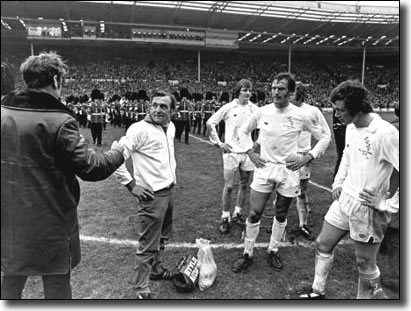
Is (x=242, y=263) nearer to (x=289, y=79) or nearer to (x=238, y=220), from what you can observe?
(x=238, y=220)

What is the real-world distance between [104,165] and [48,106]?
464 mm

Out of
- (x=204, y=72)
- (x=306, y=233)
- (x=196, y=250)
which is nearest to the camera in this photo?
(x=196, y=250)

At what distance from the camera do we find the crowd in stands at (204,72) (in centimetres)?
1002

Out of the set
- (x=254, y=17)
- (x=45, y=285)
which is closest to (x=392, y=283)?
(x=45, y=285)

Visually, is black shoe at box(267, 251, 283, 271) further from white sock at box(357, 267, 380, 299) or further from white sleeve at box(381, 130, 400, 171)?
white sleeve at box(381, 130, 400, 171)

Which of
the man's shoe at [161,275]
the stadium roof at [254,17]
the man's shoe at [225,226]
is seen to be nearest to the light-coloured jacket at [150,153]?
the man's shoe at [161,275]

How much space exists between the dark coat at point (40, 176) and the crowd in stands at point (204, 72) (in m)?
0.34

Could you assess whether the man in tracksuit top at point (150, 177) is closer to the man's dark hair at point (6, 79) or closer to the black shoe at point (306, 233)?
the man's dark hair at point (6, 79)

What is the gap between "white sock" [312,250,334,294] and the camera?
3102mm

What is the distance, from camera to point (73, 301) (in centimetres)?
269

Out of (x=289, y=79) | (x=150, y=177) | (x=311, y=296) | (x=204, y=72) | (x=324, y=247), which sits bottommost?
(x=311, y=296)

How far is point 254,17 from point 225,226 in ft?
65.0

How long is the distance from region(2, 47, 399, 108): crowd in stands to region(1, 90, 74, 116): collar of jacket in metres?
0.16

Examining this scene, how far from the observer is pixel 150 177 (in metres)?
3.15
